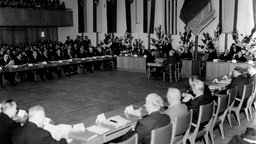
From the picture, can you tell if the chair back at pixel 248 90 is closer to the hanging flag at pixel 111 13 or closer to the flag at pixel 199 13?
the flag at pixel 199 13

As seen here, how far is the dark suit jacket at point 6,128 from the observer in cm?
410

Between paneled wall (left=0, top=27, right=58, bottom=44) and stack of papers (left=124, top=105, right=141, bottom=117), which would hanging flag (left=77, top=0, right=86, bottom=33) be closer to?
paneled wall (left=0, top=27, right=58, bottom=44)

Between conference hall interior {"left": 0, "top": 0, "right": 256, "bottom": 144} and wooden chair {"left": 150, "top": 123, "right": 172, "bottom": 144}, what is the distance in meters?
0.01

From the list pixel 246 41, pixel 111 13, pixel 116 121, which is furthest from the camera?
pixel 111 13

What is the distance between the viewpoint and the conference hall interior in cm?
427

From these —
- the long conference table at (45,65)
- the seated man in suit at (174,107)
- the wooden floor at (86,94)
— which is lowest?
the wooden floor at (86,94)

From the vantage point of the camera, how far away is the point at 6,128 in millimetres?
4164

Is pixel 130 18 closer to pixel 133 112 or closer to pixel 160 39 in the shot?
pixel 160 39

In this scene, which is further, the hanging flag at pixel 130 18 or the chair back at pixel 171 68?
the hanging flag at pixel 130 18

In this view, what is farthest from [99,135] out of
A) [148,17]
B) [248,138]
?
[148,17]

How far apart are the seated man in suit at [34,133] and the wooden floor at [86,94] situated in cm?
357

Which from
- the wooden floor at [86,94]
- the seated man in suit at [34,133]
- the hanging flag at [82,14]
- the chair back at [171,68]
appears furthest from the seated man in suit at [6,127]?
the hanging flag at [82,14]

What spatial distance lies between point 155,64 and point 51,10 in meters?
10.5

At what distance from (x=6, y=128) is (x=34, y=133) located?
79 centimetres
